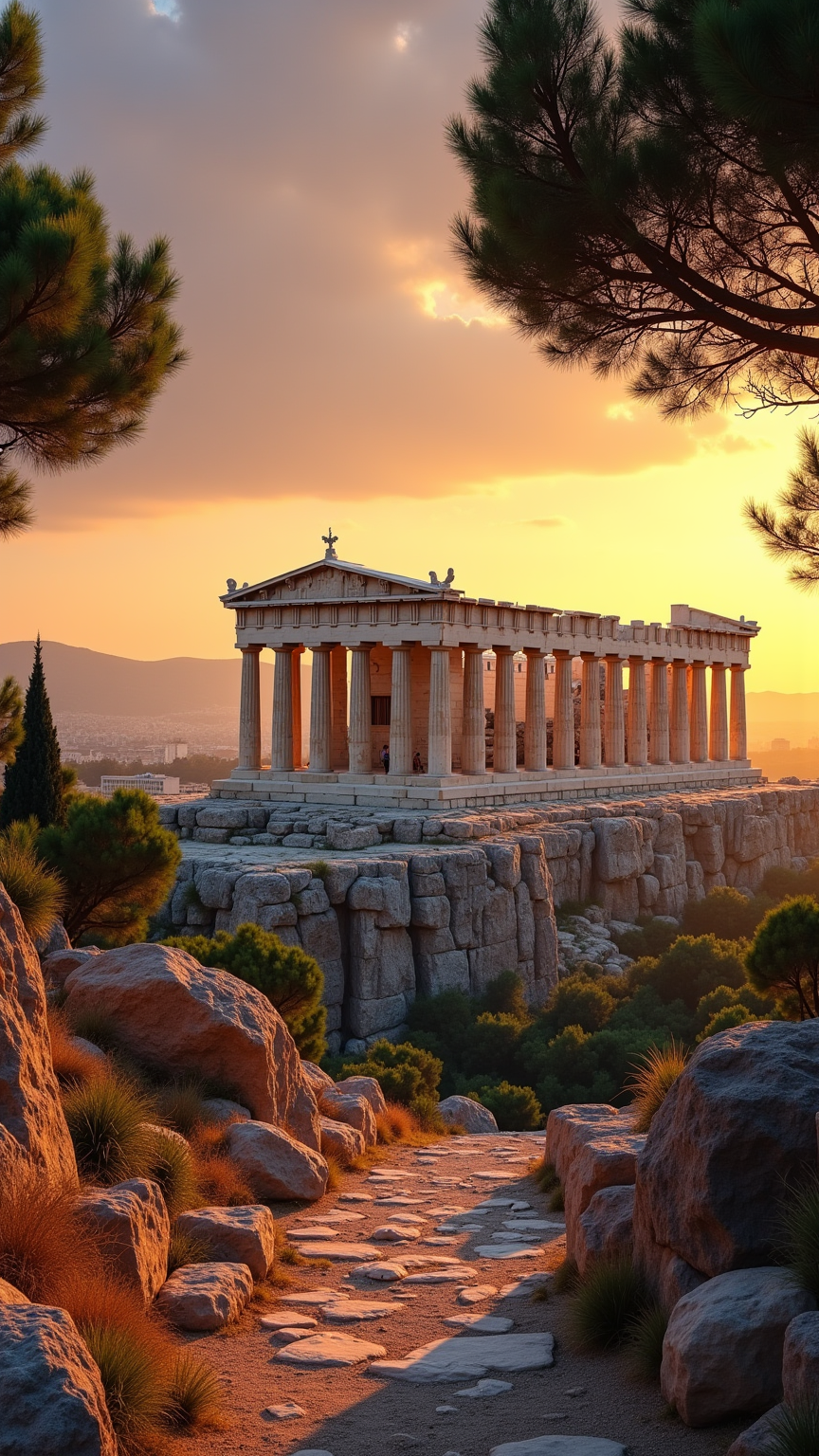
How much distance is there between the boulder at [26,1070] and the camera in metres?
7.54

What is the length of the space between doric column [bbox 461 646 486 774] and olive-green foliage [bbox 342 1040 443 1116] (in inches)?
694

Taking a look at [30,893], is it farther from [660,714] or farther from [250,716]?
[660,714]

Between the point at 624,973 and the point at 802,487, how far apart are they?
65.1 ft

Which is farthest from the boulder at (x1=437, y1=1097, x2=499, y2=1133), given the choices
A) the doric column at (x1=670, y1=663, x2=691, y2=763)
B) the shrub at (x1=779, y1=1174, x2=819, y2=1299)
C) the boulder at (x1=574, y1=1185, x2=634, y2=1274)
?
the doric column at (x1=670, y1=663, x2=691, y2=763)

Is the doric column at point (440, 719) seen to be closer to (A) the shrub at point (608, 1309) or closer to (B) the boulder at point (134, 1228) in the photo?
(B) the boulder at point (134, 1228)

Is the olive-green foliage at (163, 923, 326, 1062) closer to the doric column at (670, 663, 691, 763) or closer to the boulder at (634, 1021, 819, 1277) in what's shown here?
the boulder at (634, 1021, 819, 1277)

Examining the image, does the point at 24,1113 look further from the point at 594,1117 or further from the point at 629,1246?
the point at 594,1117

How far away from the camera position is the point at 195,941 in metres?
17.9

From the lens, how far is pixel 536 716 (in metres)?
43.1

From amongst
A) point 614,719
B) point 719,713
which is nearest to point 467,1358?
point 614,719

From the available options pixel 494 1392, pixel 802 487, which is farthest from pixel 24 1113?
pixel 802 487

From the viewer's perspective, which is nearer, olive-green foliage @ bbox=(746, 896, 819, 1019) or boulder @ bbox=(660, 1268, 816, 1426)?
boulder @ bbox=(660, 1268, 816, 1426)

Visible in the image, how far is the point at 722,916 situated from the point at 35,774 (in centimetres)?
2375

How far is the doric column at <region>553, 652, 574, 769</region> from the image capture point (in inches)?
1753
